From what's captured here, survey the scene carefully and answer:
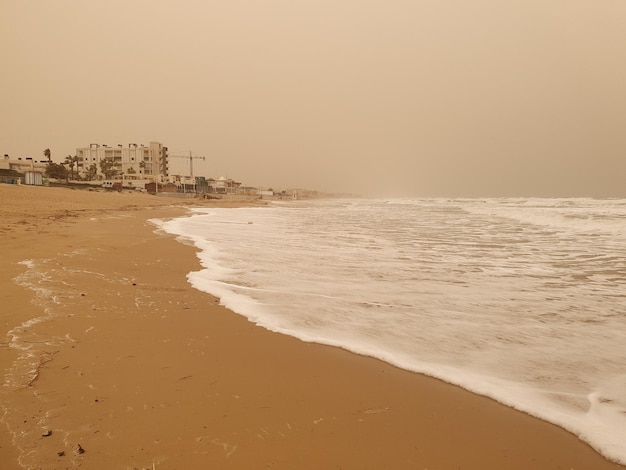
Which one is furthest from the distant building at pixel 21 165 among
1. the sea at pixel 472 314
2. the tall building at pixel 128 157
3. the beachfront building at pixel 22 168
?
the sea at pixel 472 314

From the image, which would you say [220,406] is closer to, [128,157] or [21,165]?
[21,165]

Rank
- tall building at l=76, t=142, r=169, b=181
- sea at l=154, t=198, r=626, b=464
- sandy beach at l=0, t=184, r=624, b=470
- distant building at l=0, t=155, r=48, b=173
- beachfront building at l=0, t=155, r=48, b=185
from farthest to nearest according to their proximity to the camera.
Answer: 1. tall building at l=76, t=142, r=169, b=181
2. distant building at l=0, t=155, r=48, b=173
3. beachfront building at l=0, t=155, r=48, b=185
4. sea at l=154, t=198, r=626, b=464
5. sandy beach at l=0, t=184, r=624, b=470

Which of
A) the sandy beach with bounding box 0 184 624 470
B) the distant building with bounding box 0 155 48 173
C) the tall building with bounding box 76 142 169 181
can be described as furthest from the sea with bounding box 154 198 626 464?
the tall building with bounding box 76 142 169 181

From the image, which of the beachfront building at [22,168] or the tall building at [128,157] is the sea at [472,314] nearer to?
the beachfront building at [22,168]

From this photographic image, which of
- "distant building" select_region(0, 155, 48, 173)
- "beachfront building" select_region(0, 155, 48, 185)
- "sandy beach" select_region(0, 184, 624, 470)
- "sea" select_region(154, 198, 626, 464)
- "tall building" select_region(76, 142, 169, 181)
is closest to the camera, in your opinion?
"sandy beach" select_region(0, 184, 624, 470)

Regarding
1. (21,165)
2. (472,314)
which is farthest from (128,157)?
(472,314)

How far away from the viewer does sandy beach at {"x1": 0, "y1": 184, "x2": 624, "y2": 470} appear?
185 centimetres

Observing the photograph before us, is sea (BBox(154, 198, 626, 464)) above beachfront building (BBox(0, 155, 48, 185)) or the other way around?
the other way around

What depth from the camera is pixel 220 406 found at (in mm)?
2264

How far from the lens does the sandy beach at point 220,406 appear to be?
1.85 m

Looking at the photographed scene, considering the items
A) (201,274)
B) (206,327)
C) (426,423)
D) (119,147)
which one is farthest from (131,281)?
(119,147)

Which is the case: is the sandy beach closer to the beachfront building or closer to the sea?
the sea

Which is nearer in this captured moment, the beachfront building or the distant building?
the beachfront building

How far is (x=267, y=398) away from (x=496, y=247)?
949 centimetres
